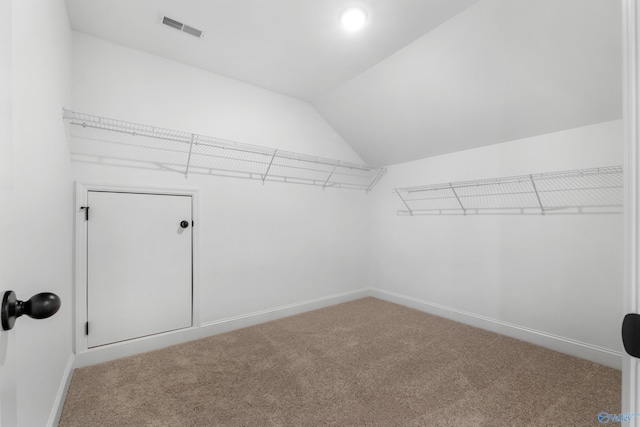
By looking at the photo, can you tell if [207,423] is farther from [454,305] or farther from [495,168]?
[495,168]

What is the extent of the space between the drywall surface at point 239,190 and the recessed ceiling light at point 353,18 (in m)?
1.32

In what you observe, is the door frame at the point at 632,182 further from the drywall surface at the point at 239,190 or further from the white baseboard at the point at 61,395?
the drywall surface at the point at 239,190

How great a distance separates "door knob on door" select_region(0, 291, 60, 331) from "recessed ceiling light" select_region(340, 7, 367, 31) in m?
2.22

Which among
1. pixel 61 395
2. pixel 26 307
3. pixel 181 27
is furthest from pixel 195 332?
pixel 181 27

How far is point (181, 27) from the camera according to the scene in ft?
7.06

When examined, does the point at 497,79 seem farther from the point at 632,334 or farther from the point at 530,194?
the point at 632,334

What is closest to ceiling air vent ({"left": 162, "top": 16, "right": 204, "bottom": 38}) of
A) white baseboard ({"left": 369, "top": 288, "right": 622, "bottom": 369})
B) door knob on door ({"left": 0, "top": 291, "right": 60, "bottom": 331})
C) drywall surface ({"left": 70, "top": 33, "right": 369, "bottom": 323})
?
drywall surface ({"left": 70, "top": 33, "right": 369, "bottom": 323})

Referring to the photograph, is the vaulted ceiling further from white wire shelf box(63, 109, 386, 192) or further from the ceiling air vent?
white wire shelf box(63, 109, 386, 192)

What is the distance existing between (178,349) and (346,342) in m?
1.44

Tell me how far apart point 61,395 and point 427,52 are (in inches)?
135

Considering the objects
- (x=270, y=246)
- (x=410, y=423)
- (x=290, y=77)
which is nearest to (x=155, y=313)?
(x=270, y=246)

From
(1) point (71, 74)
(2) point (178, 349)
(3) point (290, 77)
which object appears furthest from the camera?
(3) point (290, 77)

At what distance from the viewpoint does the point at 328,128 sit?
369 centimetres

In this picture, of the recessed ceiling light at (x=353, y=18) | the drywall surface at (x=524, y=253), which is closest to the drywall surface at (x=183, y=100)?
the recessed ceiling light at (x=353, y=18)
